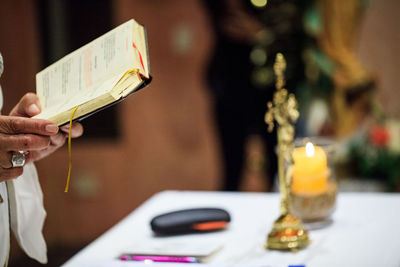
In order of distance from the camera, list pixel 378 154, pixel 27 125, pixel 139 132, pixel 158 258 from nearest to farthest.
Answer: pixel 27 125
pixel 158 258
pixel 378 154
pixel 139 132

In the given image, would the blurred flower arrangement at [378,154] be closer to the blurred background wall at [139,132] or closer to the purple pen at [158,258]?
the blurred background wall at [139,132]

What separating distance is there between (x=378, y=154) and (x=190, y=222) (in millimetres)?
1417

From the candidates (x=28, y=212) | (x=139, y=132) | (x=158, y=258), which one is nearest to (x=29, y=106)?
(x=28, y=212)

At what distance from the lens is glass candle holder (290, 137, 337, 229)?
89 centimetres


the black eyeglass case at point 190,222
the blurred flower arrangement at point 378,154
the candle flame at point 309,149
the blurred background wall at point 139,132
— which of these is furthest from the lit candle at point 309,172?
the blurred background wall at point 139,132

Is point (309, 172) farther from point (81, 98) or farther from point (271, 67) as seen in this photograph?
point (271, 67)

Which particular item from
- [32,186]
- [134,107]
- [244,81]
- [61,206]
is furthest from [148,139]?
[32,186]

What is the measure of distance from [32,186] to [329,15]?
5.94 feet

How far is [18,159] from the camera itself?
0.70 m

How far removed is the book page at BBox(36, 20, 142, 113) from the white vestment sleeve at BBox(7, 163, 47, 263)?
0.16 meters

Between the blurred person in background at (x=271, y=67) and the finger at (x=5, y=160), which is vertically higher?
the blurred person in background at (x=271, y=67)

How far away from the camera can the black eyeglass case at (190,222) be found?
91cm

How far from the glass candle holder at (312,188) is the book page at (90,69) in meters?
0.37

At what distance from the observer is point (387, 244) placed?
801 mm
